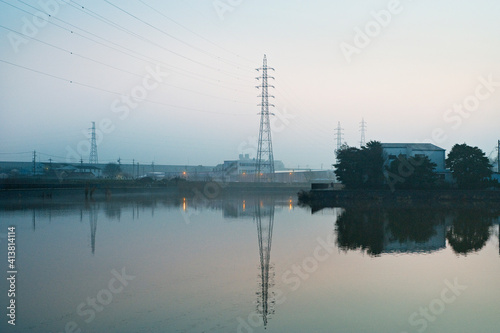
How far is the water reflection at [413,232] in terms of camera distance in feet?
59.9

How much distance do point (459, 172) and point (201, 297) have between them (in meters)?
43.7

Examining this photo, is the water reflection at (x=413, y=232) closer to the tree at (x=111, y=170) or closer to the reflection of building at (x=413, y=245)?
the reflection of building at (x=413, y=245)

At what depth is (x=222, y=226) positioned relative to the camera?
86.6 ft

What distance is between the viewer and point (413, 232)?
904 inches

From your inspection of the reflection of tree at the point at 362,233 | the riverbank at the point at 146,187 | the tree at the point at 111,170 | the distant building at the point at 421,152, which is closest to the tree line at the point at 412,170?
the distant building at the point at 421,152

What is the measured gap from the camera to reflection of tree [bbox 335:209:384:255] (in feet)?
60.5

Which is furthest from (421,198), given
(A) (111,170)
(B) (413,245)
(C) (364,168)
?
(A) (111,170)

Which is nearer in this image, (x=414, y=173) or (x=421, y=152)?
(x=414, y=173)

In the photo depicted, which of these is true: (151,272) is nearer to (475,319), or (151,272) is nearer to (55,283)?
(55,283)

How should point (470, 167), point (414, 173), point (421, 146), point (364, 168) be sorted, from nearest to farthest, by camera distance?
point (414, 173), point (470, 167), point (364, 168), point (421, 146)

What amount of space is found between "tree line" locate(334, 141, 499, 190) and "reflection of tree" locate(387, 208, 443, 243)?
54.1ft

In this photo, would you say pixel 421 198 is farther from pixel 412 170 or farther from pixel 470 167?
pixel 470 167

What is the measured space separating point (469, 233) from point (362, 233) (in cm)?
513

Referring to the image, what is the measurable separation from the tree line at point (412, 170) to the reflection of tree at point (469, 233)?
1535cm
